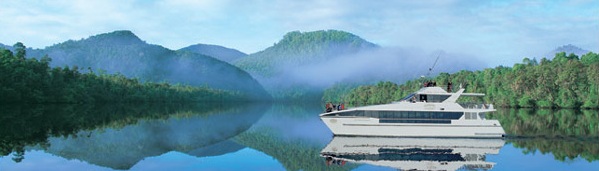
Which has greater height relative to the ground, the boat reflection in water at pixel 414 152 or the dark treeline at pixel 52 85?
the dark treeline at pixel 52 85

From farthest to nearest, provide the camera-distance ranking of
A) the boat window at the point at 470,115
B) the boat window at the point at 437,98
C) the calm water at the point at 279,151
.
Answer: the boat window at the point at 437,98, the boat window at the point at 470,115, the calm water at the point at 279,151

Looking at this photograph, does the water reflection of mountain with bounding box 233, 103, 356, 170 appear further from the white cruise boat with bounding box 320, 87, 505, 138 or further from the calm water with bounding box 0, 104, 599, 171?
the white cruise boat with bounding box 320, 87, 505, 138

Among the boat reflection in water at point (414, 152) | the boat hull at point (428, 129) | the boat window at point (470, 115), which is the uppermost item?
the boat window at point (470, 115)

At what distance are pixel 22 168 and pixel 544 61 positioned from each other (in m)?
122

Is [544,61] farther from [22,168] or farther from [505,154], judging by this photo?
[22,168]

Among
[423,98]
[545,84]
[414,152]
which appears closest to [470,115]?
[423,98]

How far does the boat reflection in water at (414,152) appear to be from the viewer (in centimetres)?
2541

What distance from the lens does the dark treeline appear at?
8612 centimetres

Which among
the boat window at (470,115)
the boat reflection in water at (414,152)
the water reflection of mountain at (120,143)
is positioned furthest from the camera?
the boat window at (470,115)

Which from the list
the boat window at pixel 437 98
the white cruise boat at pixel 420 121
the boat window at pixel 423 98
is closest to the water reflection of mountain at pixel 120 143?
the white cruise boat at pixel 420 121

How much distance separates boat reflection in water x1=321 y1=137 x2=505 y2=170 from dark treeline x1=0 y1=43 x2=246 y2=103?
70.7 m

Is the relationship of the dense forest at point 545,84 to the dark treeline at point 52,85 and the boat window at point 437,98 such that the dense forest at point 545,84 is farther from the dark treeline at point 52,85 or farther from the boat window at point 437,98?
the dark treeline at point 52,85

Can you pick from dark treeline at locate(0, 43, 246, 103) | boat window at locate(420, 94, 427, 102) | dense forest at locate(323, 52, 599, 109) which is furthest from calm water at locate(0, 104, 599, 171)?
dense forest at locate(323, 52, 599, 109)

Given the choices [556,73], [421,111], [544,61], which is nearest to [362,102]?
[544,61]
